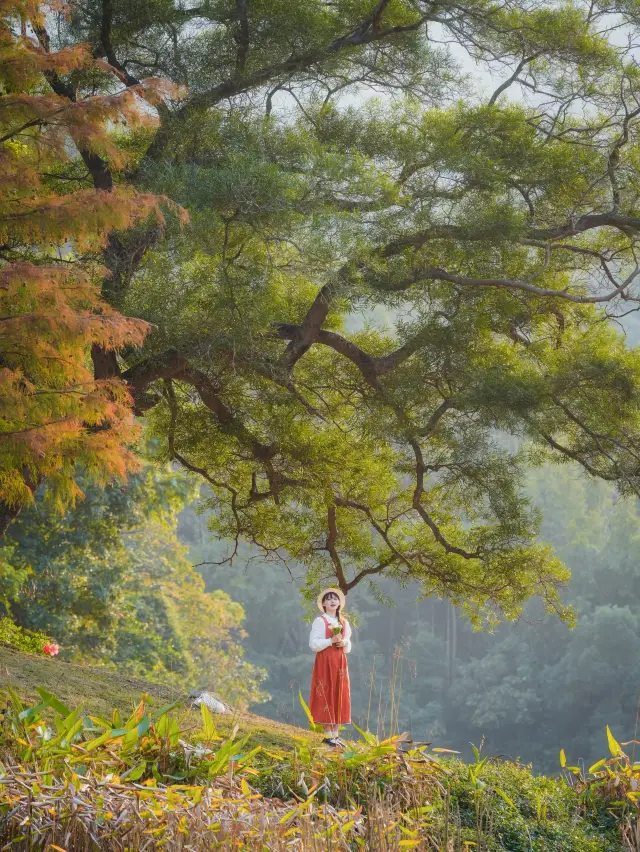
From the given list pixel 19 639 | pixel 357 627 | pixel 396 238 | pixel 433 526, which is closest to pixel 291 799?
pixel 433 526

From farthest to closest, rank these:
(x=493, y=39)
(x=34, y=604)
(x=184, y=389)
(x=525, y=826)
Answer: (x=34, y=604), (x=184, y=389), (x=493, y=39), (x=525, y=826)

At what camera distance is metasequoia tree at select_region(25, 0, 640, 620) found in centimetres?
468

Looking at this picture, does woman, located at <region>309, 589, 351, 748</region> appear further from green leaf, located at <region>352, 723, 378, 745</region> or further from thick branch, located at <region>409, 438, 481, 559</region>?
green leaf, located at <region>352, 723, 378, 745</region>

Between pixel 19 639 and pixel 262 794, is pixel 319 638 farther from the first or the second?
pixel 19 639

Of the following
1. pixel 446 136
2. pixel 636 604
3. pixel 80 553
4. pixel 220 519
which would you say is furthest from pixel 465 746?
pixel 446 136

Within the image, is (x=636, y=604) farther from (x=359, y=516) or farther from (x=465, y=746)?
(x=359, y=516)

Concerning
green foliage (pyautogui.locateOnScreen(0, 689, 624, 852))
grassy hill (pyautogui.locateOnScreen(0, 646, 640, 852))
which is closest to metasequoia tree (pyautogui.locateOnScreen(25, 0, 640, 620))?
grassy hill (pyautogui.locateOnScreen(0, 646, 640, 852))

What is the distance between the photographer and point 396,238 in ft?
16.4

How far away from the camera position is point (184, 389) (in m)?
6.02

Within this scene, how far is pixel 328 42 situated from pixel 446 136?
2.74 ft

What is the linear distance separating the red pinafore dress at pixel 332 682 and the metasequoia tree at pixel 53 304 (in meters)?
1.90

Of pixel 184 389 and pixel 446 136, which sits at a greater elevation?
pixel 446 136

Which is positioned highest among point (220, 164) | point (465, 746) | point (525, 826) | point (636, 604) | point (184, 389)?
point (636, 604)

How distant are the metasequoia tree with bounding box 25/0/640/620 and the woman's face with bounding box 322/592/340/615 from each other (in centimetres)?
81
